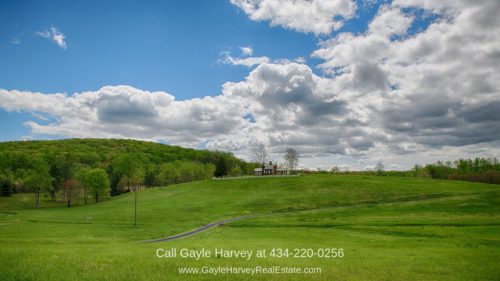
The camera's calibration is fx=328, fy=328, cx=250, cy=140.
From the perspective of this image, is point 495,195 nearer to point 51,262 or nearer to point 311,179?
point 311,179

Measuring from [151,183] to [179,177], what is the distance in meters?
16.5

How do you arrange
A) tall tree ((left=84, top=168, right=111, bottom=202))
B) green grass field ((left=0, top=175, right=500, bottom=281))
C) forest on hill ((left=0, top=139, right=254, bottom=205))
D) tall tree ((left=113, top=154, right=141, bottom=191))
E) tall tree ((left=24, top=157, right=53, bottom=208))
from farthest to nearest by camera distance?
tall tree ((left=113, top=154, right=141, bottom=191)) < forest on hill ((left=0, top=139, right=254, bottom=205)) < tall tree ((left=84, top=168, right=111, bottom=202)) < tall tree ((left=24, top=157, right=53, bottom=208)) < green grass field ((left=0, top=175, right=500, bottom=281))

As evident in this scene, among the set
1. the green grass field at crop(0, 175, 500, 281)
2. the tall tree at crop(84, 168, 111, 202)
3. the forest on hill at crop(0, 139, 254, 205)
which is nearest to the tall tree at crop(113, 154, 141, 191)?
the forest on hill at crop(0, 139, 254, 205)

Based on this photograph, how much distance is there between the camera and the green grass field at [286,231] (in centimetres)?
2016

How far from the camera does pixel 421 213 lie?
227 ft

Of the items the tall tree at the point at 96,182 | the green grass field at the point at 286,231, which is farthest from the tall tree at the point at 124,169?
the green grass field at the point at 286,231

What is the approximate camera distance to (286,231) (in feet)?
178

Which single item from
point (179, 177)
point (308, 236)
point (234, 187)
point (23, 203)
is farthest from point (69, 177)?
point (308, 236)

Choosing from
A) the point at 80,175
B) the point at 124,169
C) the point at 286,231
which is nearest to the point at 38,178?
the point at 80,175

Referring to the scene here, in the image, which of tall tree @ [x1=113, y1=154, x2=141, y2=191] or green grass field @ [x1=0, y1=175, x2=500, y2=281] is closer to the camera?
green grass field @ [x1=0, y1=175, x2=500, y2=281]

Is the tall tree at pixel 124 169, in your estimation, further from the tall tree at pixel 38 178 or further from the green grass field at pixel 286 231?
the tall tree at pixel 38 178

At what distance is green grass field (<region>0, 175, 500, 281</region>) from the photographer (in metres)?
20.2

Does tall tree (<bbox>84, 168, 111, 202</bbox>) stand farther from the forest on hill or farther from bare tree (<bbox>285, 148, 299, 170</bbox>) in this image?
bare tree (<bbox>285, 148, 299, 170</bbox>)

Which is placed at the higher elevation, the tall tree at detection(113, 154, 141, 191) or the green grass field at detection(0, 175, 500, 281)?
the tall tree at detection(113, 154, 141, 191)
